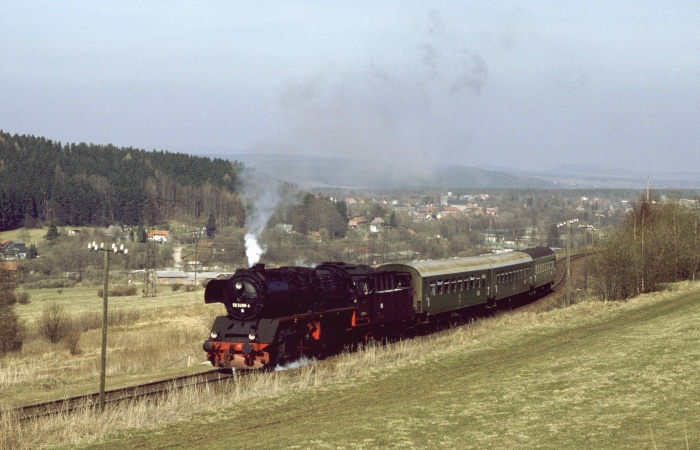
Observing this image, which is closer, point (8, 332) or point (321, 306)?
point (321, 306)

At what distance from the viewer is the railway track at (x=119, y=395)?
81.6ft

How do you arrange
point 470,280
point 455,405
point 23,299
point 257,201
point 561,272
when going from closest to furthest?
1. point 455,405
2. point 257,201
3. point 470,280
4. point 561,272
5. point 23,299

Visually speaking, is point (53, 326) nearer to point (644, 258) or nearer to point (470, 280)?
point (470, 280)

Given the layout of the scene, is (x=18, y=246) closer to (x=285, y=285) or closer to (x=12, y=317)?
(x=12, y=317)

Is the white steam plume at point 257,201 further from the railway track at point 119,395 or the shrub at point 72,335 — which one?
the shrub at point 72,335

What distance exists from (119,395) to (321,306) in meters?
9.92

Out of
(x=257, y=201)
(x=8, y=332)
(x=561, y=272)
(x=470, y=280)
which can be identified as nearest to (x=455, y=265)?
(x=470, y=280)

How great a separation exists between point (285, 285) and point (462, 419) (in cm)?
1393

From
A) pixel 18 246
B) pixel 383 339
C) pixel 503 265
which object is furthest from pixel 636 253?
pixel 18 246

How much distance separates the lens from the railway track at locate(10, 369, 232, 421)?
81.6 feet

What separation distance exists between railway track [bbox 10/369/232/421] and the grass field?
56.4 inches

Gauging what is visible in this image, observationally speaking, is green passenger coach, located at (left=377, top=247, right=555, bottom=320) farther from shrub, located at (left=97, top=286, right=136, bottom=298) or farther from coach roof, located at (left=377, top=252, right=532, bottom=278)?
shrub, located at (left=97, top=286, right=136, bottom=298)

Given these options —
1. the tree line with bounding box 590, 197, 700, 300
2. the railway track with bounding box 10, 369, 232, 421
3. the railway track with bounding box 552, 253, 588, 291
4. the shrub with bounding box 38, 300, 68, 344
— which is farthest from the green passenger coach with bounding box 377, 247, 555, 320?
the shrub with bounding box 38, 300, 68, 344

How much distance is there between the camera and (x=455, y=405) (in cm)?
2167
